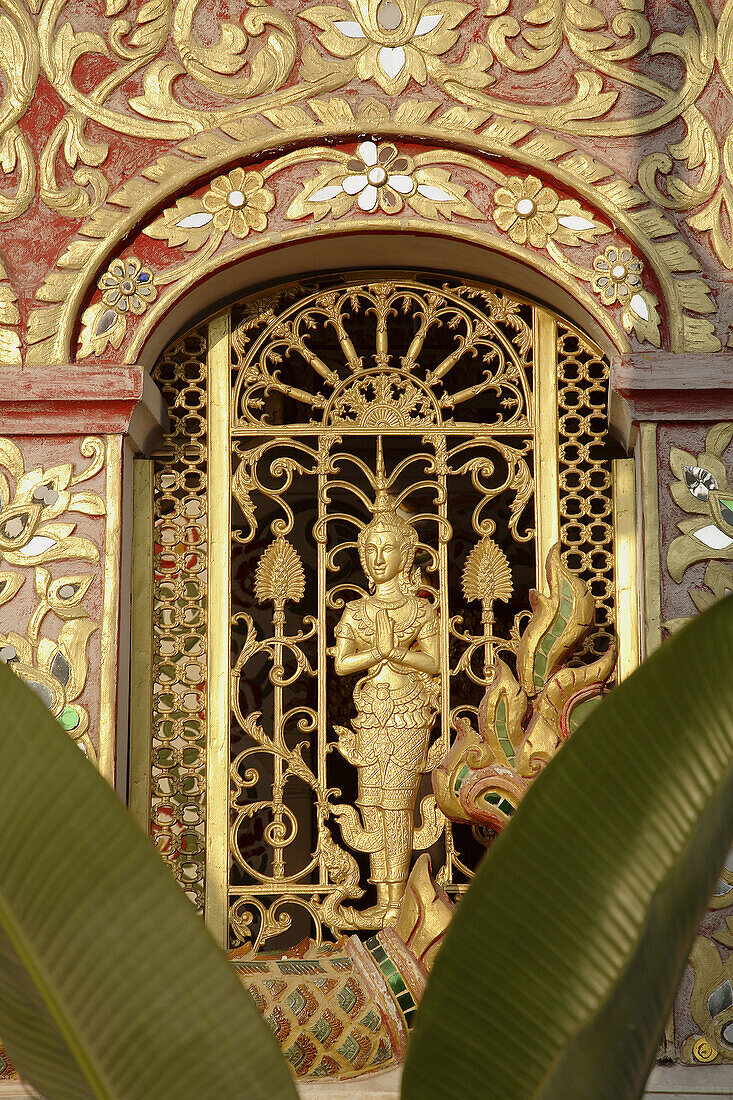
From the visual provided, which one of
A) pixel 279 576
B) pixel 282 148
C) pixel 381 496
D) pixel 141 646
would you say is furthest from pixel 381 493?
pixel 282 148

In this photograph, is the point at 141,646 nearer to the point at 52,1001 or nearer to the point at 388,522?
the point at 388,522

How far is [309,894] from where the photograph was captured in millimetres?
4301

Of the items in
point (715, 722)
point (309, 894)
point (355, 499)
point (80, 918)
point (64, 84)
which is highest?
point (64, 84)

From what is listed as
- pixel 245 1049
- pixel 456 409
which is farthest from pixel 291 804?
pixel 245 1049

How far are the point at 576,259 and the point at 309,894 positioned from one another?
2.28 metres

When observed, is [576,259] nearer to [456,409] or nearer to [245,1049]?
[456,409]

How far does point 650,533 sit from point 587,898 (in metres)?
2.51

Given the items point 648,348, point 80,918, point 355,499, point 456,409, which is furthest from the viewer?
point 355,499

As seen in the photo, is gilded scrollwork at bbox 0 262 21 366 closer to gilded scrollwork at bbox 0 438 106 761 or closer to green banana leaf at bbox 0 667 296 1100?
gilded scrollwork at bbox 0 438 106 761

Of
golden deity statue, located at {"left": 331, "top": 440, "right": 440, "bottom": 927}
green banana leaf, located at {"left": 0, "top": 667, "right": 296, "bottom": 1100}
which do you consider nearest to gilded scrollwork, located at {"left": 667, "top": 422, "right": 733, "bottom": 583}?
golden deity statue, located at {"left": 331, "top": 440, "right": 440, "bottom": 927}

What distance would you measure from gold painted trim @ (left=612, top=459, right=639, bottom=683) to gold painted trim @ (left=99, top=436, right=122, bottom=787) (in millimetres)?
1622

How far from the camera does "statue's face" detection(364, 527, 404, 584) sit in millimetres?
4406

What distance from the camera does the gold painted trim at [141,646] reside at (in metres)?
4.32

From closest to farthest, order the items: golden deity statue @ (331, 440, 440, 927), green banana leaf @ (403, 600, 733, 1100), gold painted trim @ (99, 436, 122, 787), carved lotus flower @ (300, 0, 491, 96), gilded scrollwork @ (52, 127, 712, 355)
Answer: green banana leaf @ (403, 600, 733, 1100)
gold painted trim @ (99, 436, 122, 787)
golden deity statue @ (331, 440, 440, 927)
gilded scrollwork @ (52, 127, 712, 355)
carved lotus flower @ (300, 0, 491, 96)
